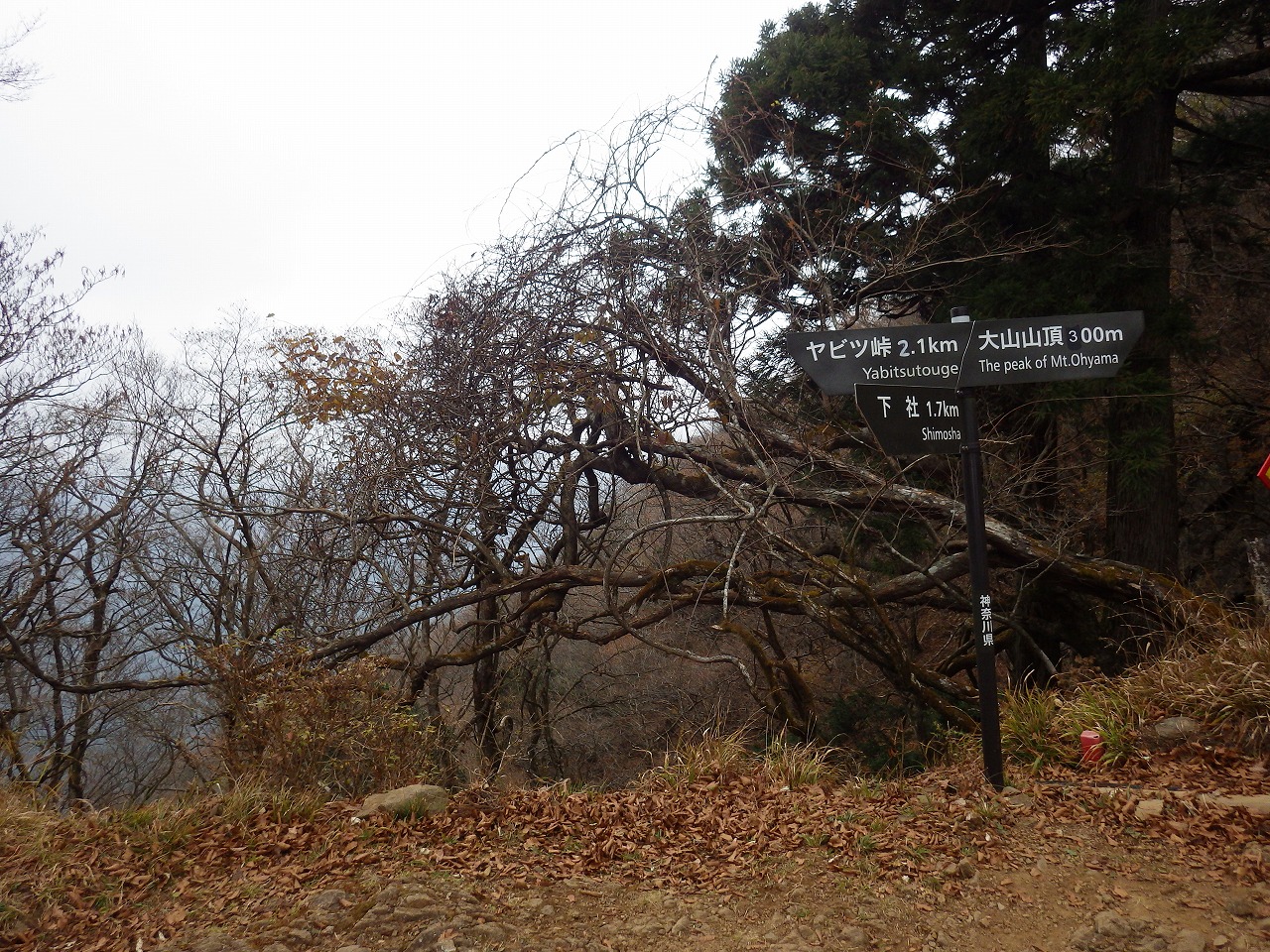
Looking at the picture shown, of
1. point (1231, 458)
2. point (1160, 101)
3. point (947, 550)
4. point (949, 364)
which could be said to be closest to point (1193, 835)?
point (949, 364)

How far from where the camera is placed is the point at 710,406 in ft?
24.4

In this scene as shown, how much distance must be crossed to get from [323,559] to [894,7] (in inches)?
351

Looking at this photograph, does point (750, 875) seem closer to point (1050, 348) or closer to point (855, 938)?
point (855, 938)

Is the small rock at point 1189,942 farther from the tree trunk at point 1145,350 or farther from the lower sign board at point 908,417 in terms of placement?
the tree trunk at point 1145,350

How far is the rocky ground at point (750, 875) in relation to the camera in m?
3.35

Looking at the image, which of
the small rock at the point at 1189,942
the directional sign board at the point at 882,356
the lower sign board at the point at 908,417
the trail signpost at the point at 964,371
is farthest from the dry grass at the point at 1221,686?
the directional sign board at the point at 882,356

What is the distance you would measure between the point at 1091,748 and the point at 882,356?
7.75ft

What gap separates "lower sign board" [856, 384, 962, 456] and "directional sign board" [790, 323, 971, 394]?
11cm

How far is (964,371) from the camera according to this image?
Answer: 4.14 metres

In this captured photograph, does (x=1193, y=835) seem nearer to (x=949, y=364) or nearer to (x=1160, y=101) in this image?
(x=949, y=364)

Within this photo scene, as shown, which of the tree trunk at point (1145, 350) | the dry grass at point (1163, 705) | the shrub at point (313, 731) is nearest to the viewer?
the dry grass at point (1163, 705)

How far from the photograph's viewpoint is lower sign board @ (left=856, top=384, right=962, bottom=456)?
4012 millimetres

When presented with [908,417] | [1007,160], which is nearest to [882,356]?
[908,417]

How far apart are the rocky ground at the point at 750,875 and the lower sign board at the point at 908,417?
1698mm
